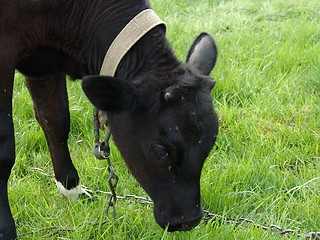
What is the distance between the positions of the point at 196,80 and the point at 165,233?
872 mm

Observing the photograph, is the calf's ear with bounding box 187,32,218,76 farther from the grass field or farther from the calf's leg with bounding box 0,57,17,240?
the calf's leg with bounding box 0,57,17,240

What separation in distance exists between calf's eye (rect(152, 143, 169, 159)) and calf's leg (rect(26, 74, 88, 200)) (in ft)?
3.64

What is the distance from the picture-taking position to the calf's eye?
3.06 metres

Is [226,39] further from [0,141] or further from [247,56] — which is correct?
[0,141]

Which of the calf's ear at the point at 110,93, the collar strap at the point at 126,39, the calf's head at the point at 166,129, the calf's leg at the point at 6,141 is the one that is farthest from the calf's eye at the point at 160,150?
the calf's leg at the point at 6,141

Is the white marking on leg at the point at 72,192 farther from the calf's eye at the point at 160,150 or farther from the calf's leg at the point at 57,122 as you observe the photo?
the calf's eye at the point at 160,150

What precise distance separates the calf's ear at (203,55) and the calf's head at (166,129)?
19 cm

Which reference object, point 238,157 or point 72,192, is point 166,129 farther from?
point 238,157

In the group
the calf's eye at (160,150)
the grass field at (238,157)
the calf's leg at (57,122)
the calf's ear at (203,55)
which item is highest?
the calf's ear at (203,55)

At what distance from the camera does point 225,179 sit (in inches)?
158

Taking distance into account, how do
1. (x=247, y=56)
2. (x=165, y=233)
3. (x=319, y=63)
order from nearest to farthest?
(x=165, y=233) → (x=319, y=63) → (x=247, y=56)

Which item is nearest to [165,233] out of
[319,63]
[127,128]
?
[127,128]

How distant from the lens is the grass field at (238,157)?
3.67 m

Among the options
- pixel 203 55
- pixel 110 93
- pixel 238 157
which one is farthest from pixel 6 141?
pixel 238 157
